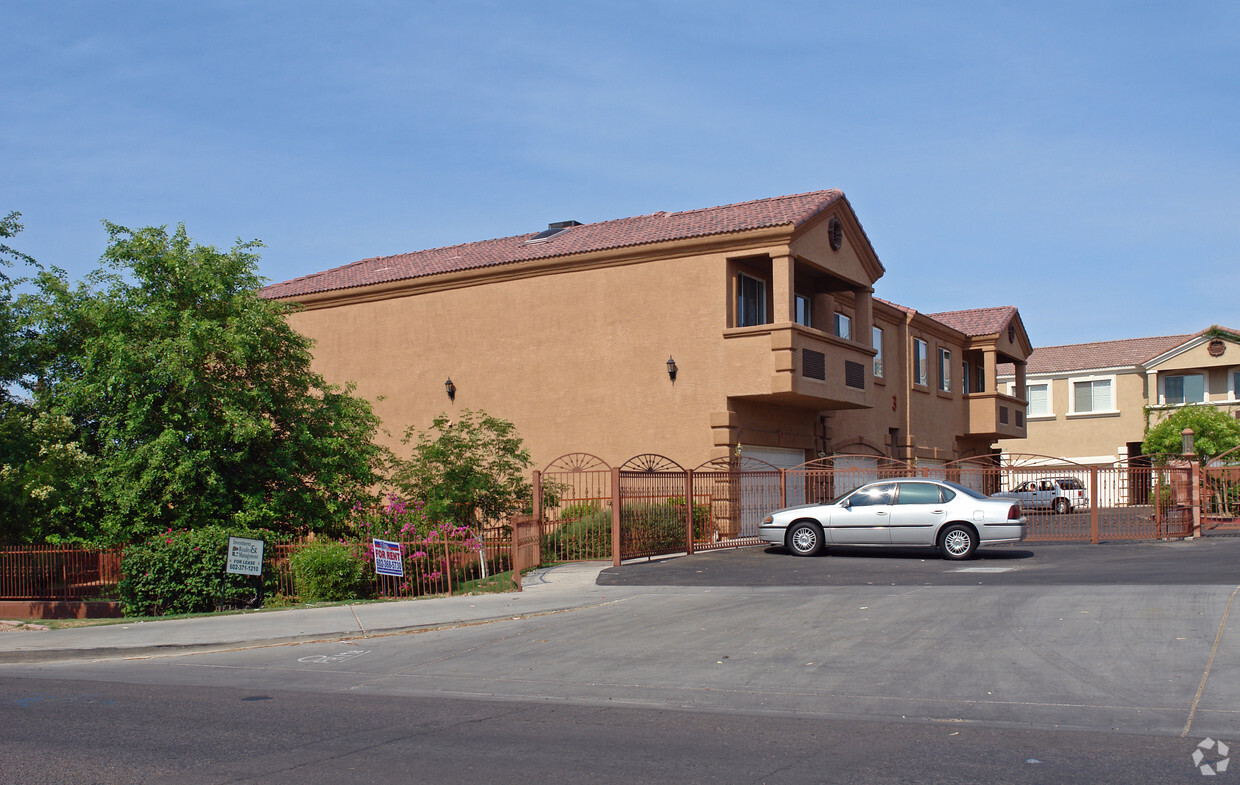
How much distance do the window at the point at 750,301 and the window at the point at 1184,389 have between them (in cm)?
3340

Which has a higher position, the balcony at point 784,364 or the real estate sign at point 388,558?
the balcony at point 784,364

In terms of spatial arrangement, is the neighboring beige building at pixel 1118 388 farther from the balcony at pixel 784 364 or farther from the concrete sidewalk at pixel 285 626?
the concrete sidewalk at pixel 285 626

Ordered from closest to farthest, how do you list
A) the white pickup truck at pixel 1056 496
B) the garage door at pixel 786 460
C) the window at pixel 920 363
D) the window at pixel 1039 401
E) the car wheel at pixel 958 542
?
the car wheel at pixel 958 542
the white pickup truck at pixel 1056 496
the garage door at pixel 786 460
the window at pixel 920 363
the window at pixel 1039 401

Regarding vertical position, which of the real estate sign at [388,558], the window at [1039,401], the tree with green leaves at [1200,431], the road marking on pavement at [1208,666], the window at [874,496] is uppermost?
the window at [1039,401]

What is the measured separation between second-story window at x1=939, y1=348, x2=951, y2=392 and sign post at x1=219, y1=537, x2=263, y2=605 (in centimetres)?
2546

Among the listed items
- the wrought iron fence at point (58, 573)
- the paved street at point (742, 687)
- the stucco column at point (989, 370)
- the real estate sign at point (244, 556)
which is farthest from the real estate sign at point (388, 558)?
the stucco column at point (989, 370)

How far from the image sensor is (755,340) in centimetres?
2353

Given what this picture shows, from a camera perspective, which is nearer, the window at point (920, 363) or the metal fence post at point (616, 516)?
the metal fence post at point (616, 516)

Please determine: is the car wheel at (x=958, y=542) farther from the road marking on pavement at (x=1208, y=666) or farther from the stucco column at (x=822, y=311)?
the stucco column at (x=822, y=311)

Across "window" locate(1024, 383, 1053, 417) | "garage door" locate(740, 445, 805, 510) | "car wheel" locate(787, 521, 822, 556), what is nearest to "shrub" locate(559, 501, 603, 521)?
"car wheel" locate(787, 521, 822, 556)

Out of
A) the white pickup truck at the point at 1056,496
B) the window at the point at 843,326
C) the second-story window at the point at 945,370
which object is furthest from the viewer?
the second-story window at the point at 945,370

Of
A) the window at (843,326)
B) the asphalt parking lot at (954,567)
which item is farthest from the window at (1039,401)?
the asphalt parking lot at (954,567)

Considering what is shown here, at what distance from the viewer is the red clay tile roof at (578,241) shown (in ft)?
78.9

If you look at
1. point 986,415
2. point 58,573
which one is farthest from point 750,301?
point 986,415
